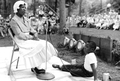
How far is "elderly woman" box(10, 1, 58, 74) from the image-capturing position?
2.85m

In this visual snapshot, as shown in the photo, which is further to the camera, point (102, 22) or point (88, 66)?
point (102, 22)

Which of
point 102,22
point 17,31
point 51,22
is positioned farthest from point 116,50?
point 102,22

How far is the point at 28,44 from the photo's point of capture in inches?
116

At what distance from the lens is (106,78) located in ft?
8.95

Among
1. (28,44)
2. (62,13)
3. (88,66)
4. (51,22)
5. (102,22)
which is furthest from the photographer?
(102,22)

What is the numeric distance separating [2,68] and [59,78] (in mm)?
1370

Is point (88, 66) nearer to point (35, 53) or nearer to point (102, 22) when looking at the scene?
point (35, 53)

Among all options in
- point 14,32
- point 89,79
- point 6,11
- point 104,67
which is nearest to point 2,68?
point 14,32

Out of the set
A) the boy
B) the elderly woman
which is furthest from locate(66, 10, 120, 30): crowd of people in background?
the elderly woman

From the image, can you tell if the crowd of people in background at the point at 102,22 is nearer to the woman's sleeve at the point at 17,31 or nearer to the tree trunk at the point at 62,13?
the tree trunk at the point at 62,13

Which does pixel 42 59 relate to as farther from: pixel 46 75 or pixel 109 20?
pixel 109 20

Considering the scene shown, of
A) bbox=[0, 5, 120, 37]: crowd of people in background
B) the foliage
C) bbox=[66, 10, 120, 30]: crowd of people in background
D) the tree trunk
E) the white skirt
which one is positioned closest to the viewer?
the white skirt

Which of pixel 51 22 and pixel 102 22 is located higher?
pixel 51 22

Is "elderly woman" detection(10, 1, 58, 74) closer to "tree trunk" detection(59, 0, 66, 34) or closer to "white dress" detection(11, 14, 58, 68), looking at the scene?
"white dress" detection(11, 14, 58, 68)
